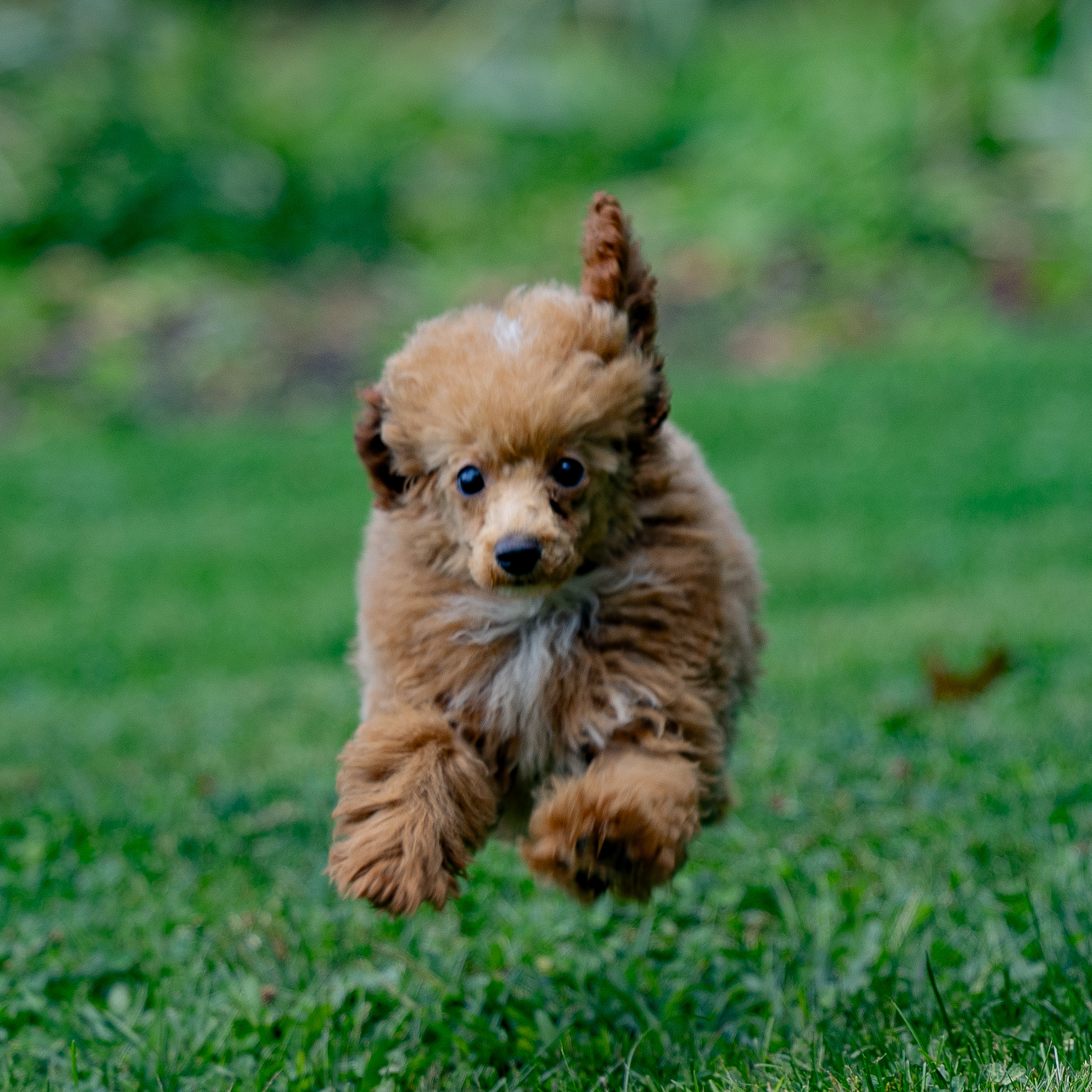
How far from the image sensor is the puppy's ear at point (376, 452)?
316 centimetres

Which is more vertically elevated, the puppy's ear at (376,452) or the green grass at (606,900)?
the puppy's ear at (376,452)

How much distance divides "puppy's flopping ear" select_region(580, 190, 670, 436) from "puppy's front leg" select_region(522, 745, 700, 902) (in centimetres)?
78

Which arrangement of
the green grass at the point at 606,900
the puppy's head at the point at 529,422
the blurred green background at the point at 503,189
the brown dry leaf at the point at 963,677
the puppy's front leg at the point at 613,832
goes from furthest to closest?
the blurred green background at the point at 503,189 < the brown dry leaf at the point at 963,677 < the green grass at the point at 606,900 < the puppy's head at the point at 529,422 < the puppy's front leg at the point at 613,832

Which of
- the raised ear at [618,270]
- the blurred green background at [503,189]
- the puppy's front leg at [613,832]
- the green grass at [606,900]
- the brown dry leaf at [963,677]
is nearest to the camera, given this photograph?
the puppy's front leg at [613,832]

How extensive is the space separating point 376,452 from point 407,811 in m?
0.80

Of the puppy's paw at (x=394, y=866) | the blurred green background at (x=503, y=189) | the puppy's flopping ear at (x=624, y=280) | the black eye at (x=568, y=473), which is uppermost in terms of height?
the puppy's flopping ear at (x=624, y=280)

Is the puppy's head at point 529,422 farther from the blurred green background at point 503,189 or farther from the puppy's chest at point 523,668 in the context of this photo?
the blurred green background at point 503,189

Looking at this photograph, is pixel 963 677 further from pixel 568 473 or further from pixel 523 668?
pixel 568 473

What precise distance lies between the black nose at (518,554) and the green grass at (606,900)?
1097mm

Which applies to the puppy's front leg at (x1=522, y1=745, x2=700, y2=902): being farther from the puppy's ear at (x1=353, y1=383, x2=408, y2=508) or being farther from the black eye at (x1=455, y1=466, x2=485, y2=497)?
the puppy's ear at (x1=353, y1=383, x2=408, y2=508)

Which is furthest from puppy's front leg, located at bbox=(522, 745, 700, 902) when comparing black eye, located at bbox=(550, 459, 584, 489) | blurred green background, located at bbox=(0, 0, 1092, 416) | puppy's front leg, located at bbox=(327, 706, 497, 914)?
blurred green background, located at bbox=(0, 0, 1092, 416)

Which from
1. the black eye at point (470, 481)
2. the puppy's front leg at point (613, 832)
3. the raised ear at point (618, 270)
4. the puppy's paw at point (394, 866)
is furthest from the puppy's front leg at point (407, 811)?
the raised ear at point (618, 270)

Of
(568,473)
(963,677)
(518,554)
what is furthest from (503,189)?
(518,554)

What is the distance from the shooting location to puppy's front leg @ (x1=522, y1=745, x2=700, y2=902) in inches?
108
